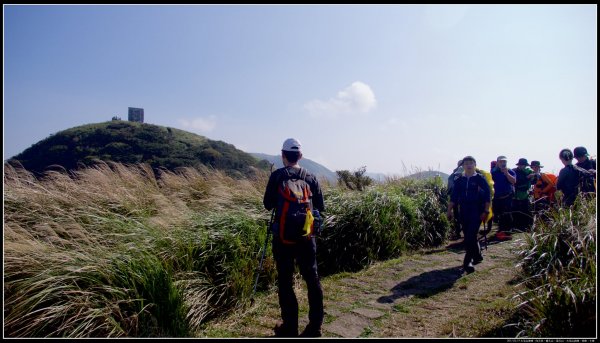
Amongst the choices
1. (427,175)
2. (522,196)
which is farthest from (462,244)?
(427,175)

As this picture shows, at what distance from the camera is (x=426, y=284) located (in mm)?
5160

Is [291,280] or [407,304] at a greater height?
[291,280]

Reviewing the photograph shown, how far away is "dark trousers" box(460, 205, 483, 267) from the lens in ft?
18.5

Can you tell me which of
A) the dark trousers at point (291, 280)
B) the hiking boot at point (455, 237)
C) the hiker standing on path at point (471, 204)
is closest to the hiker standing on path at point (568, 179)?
the hiker standing on path at point (471, 204)

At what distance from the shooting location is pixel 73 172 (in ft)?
22.3

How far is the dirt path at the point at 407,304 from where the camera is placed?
3684 millimetres

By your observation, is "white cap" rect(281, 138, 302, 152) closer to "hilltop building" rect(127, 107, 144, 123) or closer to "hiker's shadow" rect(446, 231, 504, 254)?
"hiker's shadow" rect(446, 231, 504, 254)

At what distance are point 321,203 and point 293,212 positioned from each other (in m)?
0.58

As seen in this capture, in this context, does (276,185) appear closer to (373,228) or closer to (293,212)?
(293,212)

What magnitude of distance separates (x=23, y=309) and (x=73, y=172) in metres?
4.37

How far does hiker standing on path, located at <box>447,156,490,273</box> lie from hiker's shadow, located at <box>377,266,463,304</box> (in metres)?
0.33

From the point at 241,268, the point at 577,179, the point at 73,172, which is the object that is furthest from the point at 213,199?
the point at 577,179

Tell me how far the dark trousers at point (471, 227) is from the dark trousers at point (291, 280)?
3.22 metres

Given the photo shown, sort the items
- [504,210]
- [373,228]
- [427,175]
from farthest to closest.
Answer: [427,175] → [504,210] → [373,228]
